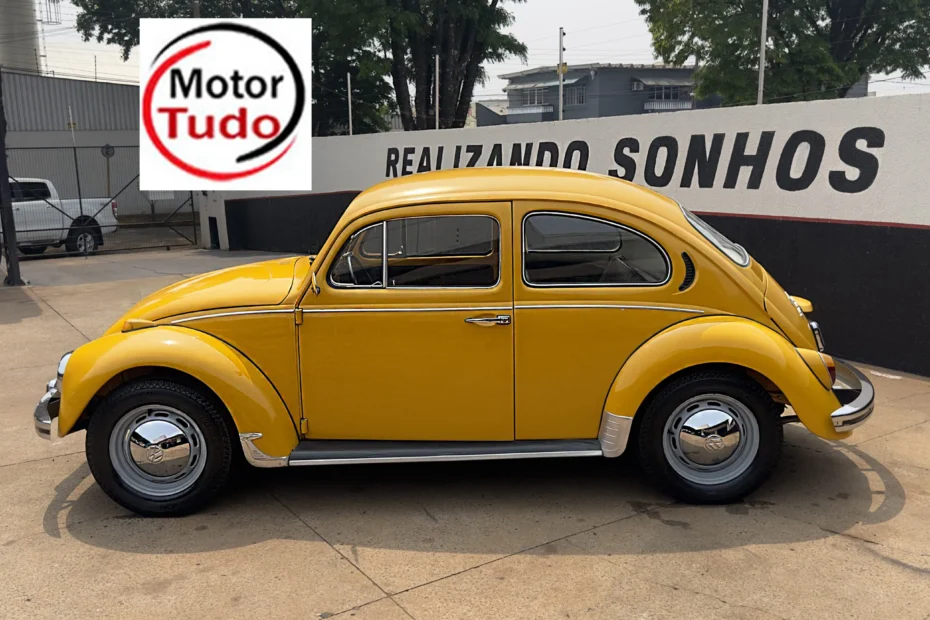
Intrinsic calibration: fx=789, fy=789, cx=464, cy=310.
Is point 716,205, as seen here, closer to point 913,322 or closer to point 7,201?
point 913,322

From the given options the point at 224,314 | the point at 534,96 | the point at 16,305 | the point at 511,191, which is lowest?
the point at 16,305

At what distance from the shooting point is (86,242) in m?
17.9

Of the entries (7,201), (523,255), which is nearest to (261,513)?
(523,255)

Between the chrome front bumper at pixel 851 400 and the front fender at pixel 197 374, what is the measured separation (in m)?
2.94

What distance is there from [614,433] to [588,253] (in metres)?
0.98

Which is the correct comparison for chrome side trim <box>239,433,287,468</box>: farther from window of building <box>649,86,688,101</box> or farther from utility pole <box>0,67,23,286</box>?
window of building <box>649,86,688,101</box>

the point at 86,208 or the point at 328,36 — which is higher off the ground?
the point at 328,36

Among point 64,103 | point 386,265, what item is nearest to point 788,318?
point 386,265

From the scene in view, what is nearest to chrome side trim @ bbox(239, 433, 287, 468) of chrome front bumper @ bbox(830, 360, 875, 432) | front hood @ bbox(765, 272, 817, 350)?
front hood @ bbox(765, 272, 817, 350)

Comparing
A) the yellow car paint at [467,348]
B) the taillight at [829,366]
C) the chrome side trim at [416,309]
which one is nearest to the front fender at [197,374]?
the yellow car paint at [467,348]

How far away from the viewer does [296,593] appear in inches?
139

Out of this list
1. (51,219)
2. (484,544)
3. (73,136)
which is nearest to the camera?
(484,544)

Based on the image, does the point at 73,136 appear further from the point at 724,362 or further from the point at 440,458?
the point at 724,362

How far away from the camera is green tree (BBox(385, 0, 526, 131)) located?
2692 centimetres
